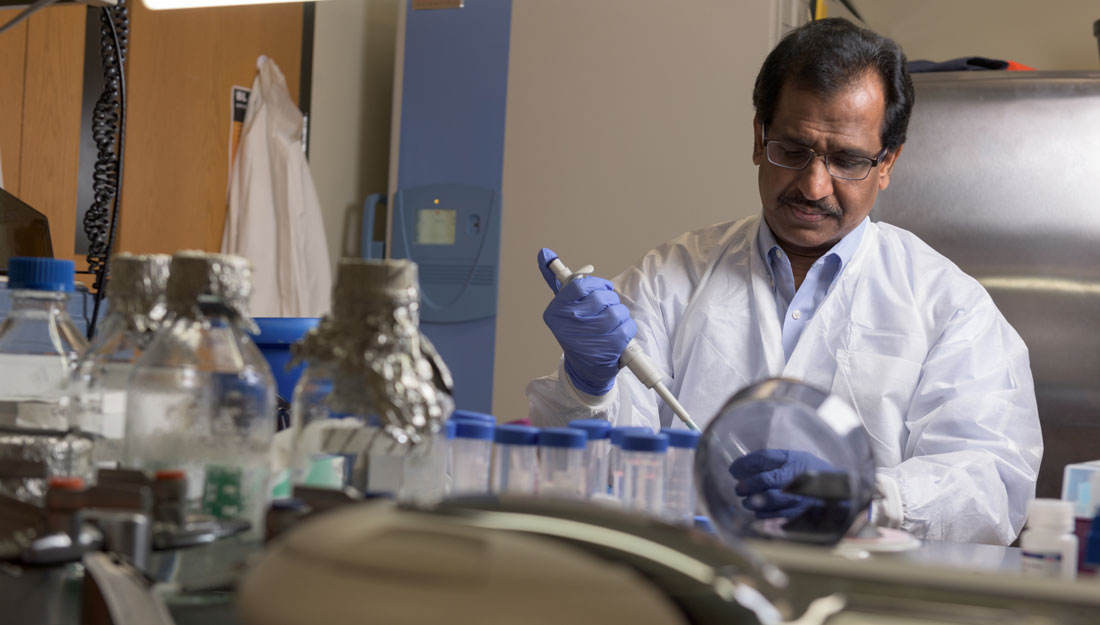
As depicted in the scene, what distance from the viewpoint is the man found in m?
1.57

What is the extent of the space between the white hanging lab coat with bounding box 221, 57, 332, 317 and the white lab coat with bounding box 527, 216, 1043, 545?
5.40ft

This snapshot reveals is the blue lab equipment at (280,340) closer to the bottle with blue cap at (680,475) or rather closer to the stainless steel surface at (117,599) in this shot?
the bottle with blue cap at (680,475)

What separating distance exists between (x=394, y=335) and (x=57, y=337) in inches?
18.1

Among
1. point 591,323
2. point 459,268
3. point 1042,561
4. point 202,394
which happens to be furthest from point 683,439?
point 459,268

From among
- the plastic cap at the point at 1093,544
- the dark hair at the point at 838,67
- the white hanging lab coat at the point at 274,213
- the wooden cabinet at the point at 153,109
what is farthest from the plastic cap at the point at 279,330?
the white hanging lab coat at the point at 274,213

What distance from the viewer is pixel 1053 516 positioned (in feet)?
2.51

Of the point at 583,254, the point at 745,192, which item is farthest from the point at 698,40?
the point at 583,254

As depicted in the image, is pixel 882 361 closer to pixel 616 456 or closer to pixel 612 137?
pixel 616 456

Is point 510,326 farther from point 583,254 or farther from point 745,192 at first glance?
point 745,192

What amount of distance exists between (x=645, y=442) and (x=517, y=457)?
0.10 meters

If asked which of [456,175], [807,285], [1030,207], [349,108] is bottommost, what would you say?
[807,285]

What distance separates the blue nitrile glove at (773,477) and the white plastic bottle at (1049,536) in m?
0.19

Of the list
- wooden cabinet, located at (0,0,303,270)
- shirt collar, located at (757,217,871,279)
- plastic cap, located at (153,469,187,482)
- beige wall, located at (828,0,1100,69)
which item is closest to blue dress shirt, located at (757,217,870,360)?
shirt collar, located at (757,217,871,279)

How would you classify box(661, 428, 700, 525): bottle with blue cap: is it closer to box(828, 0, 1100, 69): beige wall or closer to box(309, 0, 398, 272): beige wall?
box(828, 0, 1100, 69): beige wall
